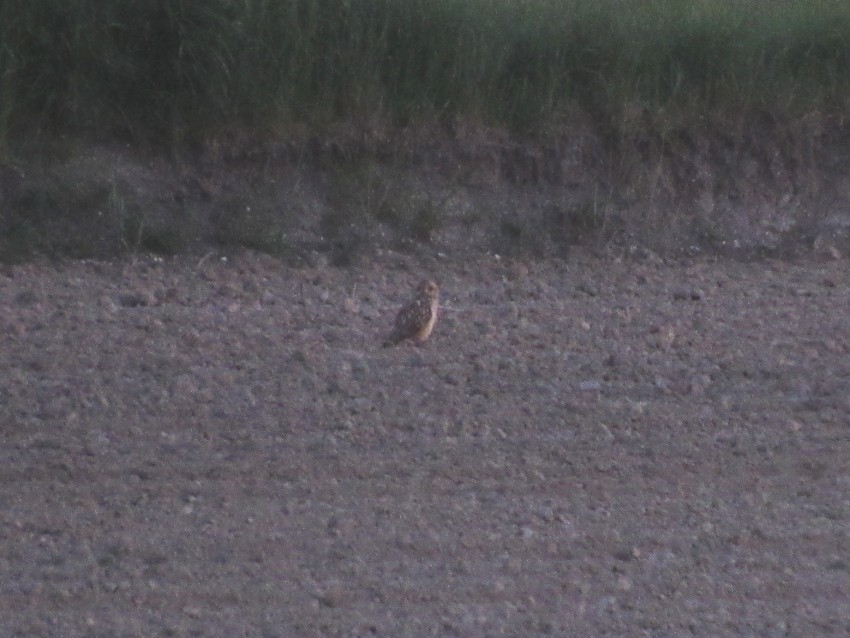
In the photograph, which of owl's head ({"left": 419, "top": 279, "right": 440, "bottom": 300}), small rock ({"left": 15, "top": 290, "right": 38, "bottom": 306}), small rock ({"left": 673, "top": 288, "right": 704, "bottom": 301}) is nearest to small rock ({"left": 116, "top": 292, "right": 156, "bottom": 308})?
small rock ({"left": 15, "top": 290, "right": 38, "bottom": 306})

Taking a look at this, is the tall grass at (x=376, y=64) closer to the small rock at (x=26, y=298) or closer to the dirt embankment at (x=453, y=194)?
the dirt embankment at (x=453, y=194)

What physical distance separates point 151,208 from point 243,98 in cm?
122

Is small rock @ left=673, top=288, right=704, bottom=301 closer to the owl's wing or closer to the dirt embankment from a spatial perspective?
the dirt embankment

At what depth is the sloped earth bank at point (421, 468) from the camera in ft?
17.2

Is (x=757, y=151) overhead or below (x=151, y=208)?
overhead

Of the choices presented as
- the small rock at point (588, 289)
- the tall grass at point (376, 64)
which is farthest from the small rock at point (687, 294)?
the tall grass at point (376, 64)

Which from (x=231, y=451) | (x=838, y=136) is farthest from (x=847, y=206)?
(x=231, y=451)

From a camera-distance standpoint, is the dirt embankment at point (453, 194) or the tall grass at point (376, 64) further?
the tall grass at point (376, 64)

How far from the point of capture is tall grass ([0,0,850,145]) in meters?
12.4

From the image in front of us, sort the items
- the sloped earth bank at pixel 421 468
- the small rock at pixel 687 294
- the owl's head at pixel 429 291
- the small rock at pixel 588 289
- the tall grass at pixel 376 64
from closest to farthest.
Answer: the sloped earth bank at pixel 421 468, the owl's head at pixel 429 291, the small rock at pixel 687 294, the small rock at pixel 588 289, the tall grass at pixel 376 64

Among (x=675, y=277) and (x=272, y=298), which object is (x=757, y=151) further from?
(x=272, y=298)

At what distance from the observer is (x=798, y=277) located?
12008 millimetres

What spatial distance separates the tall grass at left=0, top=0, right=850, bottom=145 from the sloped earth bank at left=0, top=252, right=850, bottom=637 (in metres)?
2.49

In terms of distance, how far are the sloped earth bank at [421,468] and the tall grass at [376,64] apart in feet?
8.17
